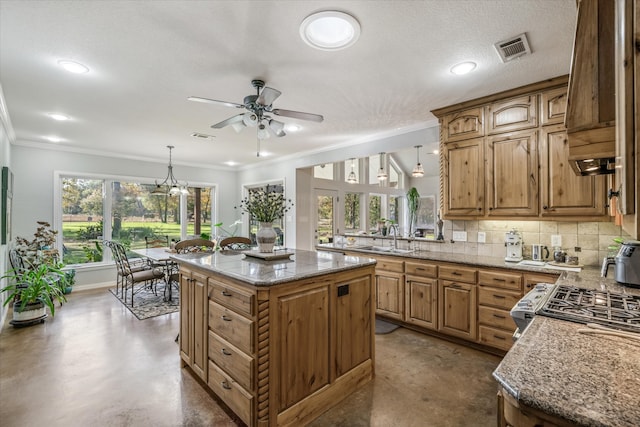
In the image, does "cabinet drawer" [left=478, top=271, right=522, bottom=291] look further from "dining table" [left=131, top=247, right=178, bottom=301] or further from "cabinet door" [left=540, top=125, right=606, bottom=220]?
"dining table" [left=131, top=247, right=178, bottom=301]

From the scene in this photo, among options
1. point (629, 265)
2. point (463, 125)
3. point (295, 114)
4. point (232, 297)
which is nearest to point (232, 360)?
point (232, 297)

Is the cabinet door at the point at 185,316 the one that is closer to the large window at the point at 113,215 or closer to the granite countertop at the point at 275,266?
the granite countertop at the point at 275,266

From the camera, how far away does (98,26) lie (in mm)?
1926

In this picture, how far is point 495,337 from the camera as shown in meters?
2.82

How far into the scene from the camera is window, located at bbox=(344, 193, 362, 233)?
7500 mm

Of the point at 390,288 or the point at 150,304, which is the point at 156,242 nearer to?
the point at 150,304

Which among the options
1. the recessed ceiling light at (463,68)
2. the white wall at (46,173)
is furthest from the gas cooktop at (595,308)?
the white wall at (46,173)

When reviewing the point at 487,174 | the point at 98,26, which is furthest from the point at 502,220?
the point at 98,26

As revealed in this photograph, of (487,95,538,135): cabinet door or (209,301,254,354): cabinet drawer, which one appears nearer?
(209,301,254,354): cabinet drawer

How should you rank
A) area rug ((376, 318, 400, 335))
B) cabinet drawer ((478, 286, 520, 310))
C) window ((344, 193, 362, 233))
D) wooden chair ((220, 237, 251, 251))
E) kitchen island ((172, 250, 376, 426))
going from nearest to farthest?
kitchen island ((172, 250, 376, 426)) → cabinet drawer ((478, 286, 520, 310)) → wooden chair ((220, 237, 251, 251)) → area rug ((376, 318, 400, 335)) → window ((344, 193, 362, 233))

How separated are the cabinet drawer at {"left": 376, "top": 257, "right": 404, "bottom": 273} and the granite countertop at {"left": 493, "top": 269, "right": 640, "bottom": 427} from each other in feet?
7.44

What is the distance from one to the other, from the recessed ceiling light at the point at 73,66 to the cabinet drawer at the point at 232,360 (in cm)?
236

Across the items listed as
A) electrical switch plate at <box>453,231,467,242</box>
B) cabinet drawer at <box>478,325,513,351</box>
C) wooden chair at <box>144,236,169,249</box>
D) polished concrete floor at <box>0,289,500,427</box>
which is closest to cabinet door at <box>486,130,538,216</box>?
electrical switch plate at <box>453,231,467,242</box>

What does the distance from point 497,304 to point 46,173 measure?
22.7 feet
